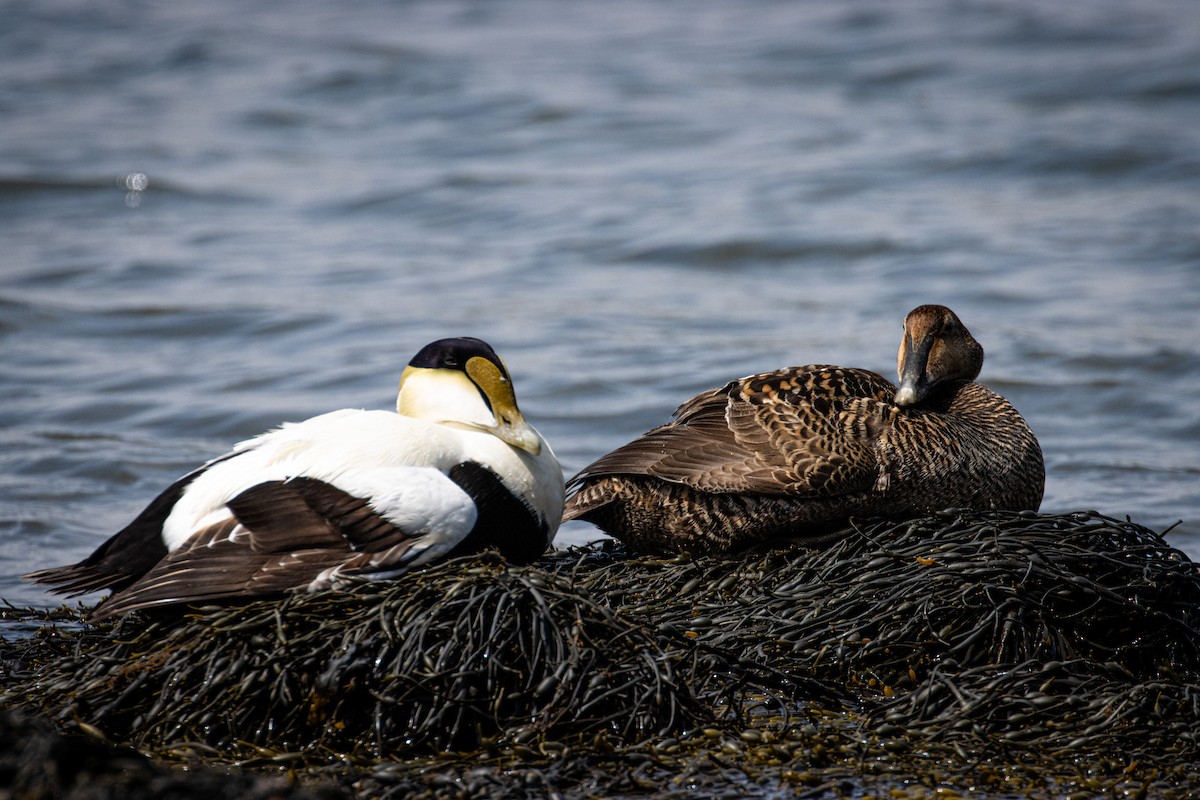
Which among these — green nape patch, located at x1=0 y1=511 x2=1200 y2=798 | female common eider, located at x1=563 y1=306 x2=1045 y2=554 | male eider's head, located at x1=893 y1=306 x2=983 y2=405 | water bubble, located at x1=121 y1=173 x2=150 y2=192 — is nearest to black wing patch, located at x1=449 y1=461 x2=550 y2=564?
green nape patch, located at x1=0 y1=511 x2=1200 y2=798

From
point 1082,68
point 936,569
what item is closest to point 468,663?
point 936,569

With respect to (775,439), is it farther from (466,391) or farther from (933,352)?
(466,391)

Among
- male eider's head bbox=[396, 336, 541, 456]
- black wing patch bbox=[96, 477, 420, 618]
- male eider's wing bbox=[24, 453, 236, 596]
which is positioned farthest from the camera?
male eider's head bbox=[396, 336, 541, 456]

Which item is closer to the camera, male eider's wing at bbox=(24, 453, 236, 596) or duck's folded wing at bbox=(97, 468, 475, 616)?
duck's folded wing at bbox=(97, 468, 475, 616)

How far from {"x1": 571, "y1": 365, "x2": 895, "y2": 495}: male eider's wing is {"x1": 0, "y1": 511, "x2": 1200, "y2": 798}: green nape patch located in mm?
681

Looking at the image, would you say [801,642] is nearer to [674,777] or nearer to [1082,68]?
[674,777]

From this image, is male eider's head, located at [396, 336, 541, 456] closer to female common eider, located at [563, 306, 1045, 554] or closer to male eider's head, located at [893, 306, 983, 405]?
female common eider, located at [563, 306, 1045, 554]

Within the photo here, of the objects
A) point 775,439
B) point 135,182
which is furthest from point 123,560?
point 135,182

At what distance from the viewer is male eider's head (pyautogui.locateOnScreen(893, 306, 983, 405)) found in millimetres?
5152

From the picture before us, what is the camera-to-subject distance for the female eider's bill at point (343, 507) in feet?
12.5

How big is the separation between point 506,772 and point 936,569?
1574 millimetres

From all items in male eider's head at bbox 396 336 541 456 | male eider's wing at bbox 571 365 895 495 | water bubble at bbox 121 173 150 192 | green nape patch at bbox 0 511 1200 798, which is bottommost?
green nape patch at bbox 0 511 1200 798

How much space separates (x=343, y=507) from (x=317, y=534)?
0.36 ft

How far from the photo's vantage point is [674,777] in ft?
10.8
